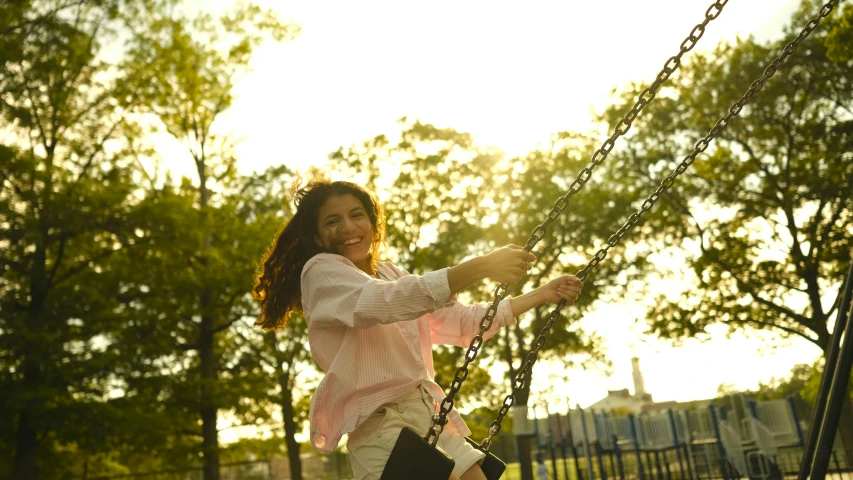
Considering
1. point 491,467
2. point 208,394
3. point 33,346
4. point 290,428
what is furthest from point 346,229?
point 290,428

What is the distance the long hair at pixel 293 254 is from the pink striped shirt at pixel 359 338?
265mm

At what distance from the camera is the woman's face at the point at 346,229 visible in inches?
102

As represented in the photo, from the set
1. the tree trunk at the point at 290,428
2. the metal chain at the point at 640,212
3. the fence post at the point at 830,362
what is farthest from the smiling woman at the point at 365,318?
the tree trunk at the point at 290,428

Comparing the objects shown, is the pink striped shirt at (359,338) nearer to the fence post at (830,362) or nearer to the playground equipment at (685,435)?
the fence post at (830,362)

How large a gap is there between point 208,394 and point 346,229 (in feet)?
43.0

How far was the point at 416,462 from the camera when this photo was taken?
6.63ft

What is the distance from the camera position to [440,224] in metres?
20.7

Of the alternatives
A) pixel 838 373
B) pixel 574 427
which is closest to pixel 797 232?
pixel 574 427

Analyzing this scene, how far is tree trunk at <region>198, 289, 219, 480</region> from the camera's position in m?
14.7

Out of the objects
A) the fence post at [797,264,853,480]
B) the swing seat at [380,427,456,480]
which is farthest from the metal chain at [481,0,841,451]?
the fence post at [797,264,853,480]

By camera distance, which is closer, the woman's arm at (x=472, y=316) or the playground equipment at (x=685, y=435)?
the woman's arm at (x=472, y=316)

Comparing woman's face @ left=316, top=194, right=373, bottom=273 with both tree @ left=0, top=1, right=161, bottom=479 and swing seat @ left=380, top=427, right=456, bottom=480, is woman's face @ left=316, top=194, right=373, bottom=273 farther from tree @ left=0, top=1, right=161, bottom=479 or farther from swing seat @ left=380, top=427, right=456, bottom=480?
tree @ left=0, top=1, right=161, bottom=479

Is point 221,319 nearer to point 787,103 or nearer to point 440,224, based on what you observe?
point 440,224

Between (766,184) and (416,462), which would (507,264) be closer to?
(416,462)
